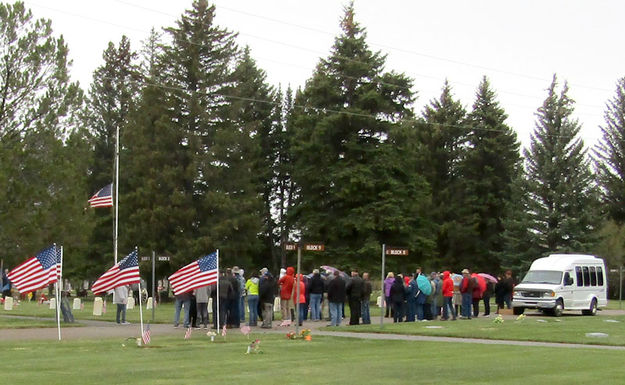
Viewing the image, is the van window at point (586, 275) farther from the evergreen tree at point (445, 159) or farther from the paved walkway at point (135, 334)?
the evergreen tree at point (445, 159)

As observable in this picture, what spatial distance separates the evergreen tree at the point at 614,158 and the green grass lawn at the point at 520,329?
53.1 m

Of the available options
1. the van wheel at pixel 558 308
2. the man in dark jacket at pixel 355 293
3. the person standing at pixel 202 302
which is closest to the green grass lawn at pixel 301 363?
the person standing at pixel 202 302

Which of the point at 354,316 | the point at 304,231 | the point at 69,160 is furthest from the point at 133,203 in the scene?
the point at 354,316

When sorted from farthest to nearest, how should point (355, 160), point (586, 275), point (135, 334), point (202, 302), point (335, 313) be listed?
point (355, 160)
point (586, 275)
point (335, 313)
point (202, 302)
point (135, 334)

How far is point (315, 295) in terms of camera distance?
33.7 m

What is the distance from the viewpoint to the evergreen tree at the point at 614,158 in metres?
85.1

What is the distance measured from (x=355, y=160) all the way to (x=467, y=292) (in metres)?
27.3

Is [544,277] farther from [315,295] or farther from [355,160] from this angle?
[355,160]

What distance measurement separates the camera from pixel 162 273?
61.8m

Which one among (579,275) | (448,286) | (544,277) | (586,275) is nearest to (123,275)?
(448,286)

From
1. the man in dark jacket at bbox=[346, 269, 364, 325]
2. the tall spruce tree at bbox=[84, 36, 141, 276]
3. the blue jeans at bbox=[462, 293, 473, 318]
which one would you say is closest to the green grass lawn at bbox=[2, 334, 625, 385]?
the man in dark jacket at bbox=[346, 269, 364, 325]

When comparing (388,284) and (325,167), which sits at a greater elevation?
(325,167)

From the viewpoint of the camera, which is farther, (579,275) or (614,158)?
(614,158)

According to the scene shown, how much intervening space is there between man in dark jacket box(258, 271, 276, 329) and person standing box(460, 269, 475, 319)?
8.65 m
